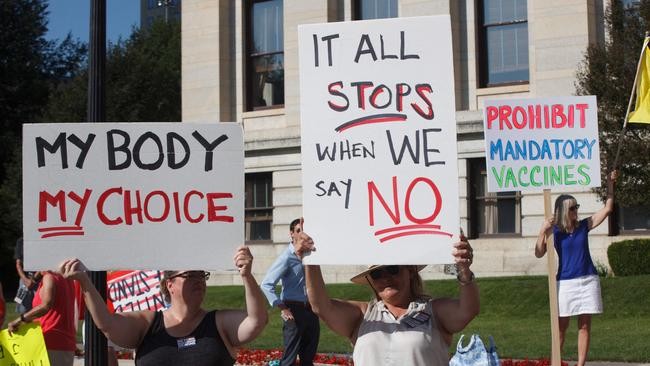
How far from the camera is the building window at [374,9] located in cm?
2800

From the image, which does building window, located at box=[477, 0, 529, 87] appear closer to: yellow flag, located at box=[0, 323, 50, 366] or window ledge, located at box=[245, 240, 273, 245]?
window ledge, located at box=[245, 240, 273, 245]

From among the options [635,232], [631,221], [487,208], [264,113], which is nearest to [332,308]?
[635,232]

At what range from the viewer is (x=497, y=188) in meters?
9.71

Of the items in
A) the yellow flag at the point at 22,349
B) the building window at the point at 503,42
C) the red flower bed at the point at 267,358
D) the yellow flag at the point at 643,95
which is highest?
the building window at the point at 503,42

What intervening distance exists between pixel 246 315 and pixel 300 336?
21.6 ft

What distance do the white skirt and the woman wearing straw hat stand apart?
259 inches

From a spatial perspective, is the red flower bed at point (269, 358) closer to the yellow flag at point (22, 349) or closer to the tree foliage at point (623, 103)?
the yellow flag at point (22, 349)

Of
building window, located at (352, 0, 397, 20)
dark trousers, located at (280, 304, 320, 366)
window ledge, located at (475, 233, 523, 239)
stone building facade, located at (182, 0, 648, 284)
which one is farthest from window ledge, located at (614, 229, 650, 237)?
dark trousers, located at (280, 304, 320, 366)

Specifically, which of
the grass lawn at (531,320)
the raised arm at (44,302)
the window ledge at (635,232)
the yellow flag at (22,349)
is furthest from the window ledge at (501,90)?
the yellow flag at (22,349)

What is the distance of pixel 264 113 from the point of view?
97.0ft

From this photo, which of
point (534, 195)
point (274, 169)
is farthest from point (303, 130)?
point (274, 169)

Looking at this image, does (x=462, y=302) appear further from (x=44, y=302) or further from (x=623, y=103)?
(x=623, y=103)

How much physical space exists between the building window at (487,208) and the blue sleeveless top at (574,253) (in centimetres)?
1388

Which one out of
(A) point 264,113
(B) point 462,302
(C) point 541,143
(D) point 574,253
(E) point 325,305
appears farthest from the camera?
(A) point 264,113
